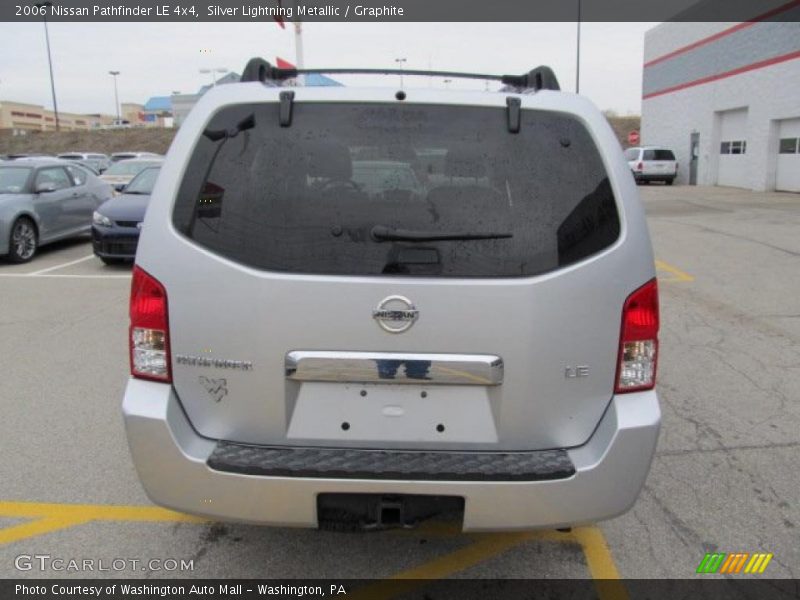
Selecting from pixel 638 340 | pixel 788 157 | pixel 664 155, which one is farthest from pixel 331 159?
pixel 664 155

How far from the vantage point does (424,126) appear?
2367 mm

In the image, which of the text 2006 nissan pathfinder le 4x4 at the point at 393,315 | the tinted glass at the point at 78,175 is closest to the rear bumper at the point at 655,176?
the tinted glass at the point at 78,175

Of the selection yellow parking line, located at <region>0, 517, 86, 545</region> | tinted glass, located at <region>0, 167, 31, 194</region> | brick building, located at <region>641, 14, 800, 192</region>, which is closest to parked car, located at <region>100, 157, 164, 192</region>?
tinted glass, located at <region>0, 167, 31, 194</region>

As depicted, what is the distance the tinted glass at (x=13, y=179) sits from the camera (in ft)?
35.3

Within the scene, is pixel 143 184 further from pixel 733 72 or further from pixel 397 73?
pixel 733 72

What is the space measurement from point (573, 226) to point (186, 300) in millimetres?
1385

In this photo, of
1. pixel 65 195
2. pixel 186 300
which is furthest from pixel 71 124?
pixel 186 300

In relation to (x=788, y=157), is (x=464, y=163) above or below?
below

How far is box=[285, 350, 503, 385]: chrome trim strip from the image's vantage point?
7.27 ft

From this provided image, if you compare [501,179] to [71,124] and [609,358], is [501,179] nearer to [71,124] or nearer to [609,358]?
[609,358]

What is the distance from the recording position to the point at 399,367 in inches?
87.7

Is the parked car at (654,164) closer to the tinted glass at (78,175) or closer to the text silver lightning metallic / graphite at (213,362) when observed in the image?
the tinted glass at (78,175)

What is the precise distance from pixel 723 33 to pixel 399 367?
101 ft

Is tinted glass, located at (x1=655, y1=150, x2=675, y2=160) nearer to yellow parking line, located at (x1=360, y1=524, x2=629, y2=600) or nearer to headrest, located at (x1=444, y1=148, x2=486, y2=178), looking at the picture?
yellow parking line, located at (x1=360, y1=524, x2=629, y2=600)
